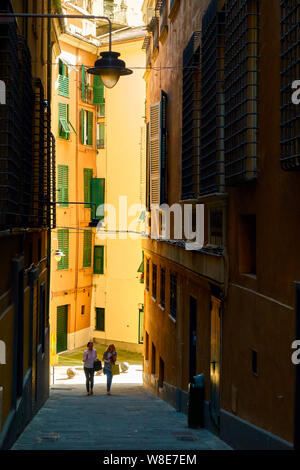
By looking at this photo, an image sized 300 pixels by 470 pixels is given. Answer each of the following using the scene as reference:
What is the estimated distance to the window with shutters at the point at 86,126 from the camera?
108 feet

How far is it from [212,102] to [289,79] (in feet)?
14.6

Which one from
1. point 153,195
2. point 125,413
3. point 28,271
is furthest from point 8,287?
point 153,195

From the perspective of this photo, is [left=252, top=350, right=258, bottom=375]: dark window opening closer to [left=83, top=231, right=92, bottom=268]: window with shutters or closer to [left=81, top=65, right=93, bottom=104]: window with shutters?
[left=83, top=231, right=92, bottom=268]: window with shutters

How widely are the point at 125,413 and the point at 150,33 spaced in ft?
47.0

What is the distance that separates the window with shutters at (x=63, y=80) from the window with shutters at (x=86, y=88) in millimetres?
1305

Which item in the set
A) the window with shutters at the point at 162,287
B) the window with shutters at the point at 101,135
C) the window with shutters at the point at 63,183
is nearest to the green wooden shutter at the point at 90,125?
the window with shutters at the point at 101,135

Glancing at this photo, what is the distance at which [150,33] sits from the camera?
23688 millimetres

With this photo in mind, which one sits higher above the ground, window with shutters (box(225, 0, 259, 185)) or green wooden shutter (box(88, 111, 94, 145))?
green wooden shutter (box(88, 111, 94, 145))

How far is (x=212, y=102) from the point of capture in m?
11.5

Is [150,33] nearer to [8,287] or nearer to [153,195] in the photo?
[153,195]

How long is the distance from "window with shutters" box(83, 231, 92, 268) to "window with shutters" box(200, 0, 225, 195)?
69.7 ft

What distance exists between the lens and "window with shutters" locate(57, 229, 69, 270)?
31.0 m

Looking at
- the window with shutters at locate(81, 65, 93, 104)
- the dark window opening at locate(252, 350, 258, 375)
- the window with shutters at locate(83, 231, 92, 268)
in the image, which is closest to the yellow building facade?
the window with shutters at locate(83, 231, 92, 268)

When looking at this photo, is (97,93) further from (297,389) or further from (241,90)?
(297,389)
